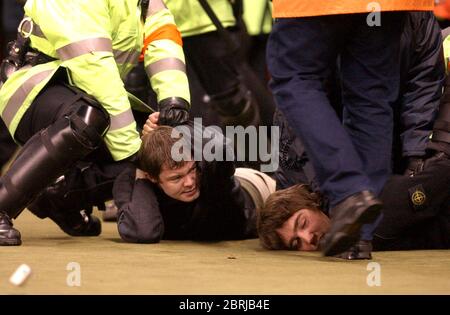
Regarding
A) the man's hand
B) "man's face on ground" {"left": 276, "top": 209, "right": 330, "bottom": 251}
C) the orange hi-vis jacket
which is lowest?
"man's face on ground" {"left": 276, "top": 209, "right": 330, "bottom": 251}

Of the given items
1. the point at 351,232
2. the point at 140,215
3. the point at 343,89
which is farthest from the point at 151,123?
the point at 351,232

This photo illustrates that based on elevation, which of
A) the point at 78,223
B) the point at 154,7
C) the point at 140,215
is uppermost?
the point at 154,7

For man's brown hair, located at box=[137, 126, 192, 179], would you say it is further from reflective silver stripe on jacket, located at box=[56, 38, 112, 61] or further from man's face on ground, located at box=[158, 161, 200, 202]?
reflective silver stripe on jacket, located at box=[56, 38, 112, 61]

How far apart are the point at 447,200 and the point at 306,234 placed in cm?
43

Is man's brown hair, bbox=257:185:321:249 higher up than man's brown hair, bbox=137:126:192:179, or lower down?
lower down

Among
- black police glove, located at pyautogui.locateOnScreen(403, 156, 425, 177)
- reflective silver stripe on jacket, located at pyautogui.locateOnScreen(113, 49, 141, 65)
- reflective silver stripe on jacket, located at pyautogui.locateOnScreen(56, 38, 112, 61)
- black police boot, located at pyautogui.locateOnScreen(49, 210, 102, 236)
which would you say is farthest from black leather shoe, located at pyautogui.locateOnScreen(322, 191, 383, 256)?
black police boot, located at pyautogui.locateOnScreen(49, 210, 102, 236)

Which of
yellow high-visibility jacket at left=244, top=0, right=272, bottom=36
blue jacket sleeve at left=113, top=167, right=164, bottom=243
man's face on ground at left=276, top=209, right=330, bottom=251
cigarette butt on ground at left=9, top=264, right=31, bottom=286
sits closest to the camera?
cigarette butt on ground at left=9, top=264, right=31, bottom=286

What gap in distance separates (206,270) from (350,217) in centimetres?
40

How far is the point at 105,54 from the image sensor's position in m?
3.62

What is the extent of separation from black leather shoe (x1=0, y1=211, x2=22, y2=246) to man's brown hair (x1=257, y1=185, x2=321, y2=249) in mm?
750

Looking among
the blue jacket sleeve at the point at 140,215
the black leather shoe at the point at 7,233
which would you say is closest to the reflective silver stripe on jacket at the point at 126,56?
the blue jacket sleeve at the point at 140,215

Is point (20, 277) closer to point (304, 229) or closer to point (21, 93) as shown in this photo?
point (304, 229)

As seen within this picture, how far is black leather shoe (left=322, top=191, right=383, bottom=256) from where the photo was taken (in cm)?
297
